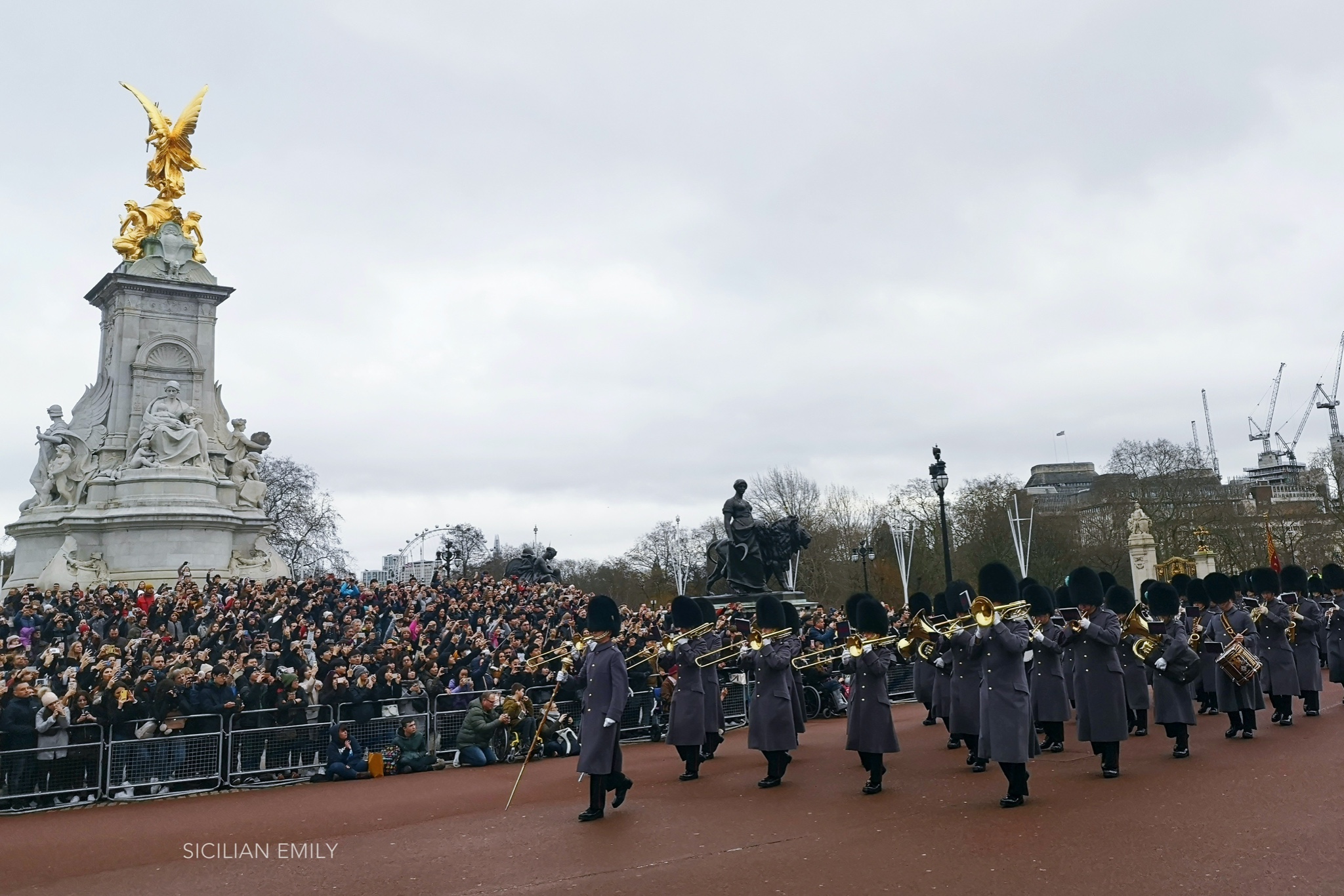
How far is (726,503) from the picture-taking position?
894 inches

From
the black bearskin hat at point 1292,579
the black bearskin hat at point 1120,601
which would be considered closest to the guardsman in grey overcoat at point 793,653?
the black bearskin hat at point 1120,601

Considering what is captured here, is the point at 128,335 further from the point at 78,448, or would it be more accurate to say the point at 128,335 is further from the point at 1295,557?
the point at 1295,557

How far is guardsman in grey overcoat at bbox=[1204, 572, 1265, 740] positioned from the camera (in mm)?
12344

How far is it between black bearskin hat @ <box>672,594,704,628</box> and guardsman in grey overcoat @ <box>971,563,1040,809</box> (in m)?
4.61

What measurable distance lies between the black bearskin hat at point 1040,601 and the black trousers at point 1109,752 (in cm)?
156

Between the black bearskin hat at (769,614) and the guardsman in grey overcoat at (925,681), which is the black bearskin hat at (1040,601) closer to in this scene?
the black bearskin hat at (769,614)

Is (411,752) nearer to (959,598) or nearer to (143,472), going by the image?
(959,598)

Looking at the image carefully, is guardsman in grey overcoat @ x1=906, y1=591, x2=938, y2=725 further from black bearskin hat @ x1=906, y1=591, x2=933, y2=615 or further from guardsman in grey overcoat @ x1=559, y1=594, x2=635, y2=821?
guardsman in grey overcoat @ x1=559, y1=594, x2=635, y2=821

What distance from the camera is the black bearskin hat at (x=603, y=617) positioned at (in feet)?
33.7

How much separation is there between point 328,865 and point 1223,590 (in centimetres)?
1316

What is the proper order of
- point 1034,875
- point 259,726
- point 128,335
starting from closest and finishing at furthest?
point 1034,875 → point 259,726 → point 128,335

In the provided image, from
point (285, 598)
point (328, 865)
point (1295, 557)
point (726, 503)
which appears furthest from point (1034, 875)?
point (1295, 557)

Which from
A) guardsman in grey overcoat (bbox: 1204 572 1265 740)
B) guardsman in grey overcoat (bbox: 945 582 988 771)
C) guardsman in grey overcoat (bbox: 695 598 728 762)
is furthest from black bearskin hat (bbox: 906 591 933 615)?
guardsman in grey overcoat (bbox: 945 582 988 771)

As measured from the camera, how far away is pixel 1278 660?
1368cm
